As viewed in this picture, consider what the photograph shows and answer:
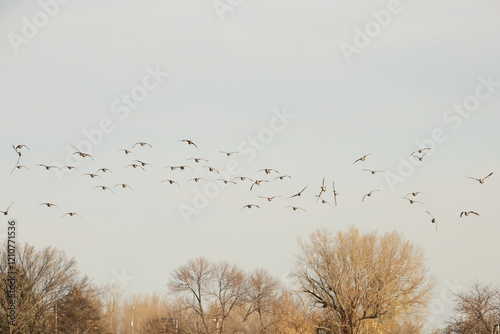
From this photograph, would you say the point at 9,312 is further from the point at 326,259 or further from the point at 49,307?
the point at 326,259

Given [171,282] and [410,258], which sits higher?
[171,282]

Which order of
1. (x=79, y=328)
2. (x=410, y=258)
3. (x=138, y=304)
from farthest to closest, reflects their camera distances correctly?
(x=138, y=304) → (x=79, y=328) → (x=410, y=258)

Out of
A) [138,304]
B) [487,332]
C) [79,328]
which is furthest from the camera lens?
[138,304]

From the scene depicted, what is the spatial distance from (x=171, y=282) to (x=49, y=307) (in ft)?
A: 73.3

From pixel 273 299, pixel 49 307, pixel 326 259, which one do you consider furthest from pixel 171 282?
pixel 326 259

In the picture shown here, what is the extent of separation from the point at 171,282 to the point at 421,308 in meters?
36.3

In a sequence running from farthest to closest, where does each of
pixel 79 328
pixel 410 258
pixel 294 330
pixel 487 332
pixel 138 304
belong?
pixel 138 304 → pixel 79 328 → pixel 487 332 → pixel 410 258 → pixel 294 330

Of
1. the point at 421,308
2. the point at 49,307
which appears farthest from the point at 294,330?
the point at 49,307

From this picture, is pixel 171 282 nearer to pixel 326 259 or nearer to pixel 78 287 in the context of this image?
pixel 78 287

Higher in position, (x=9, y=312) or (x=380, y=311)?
(x=9, y=312)

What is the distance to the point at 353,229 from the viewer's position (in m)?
63.2

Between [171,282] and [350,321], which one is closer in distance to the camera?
[350,321]

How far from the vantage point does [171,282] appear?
290ft

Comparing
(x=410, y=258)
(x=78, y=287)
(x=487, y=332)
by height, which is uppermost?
(x=78, y=287)
